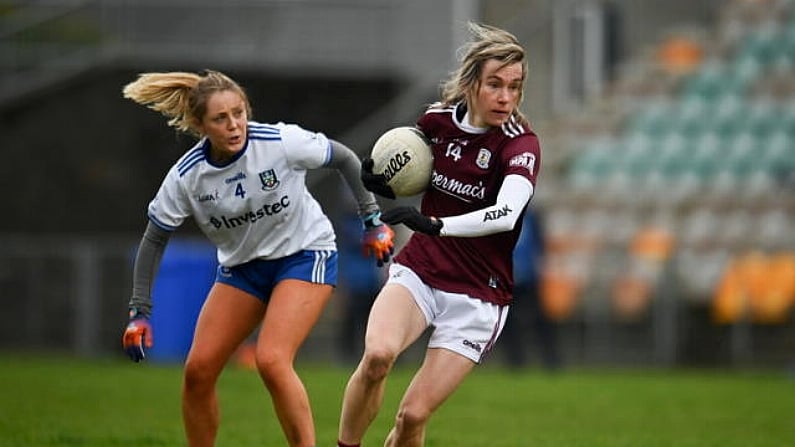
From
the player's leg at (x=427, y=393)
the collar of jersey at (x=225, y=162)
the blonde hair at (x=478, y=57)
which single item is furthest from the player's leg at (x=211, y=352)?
the blonde hair at (x=478, y=57)

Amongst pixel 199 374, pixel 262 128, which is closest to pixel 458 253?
pixel 262 128

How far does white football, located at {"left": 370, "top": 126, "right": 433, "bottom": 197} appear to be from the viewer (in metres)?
7.76

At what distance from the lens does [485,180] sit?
769cm

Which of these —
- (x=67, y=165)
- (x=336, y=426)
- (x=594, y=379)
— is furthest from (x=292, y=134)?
(x=67, y=165)

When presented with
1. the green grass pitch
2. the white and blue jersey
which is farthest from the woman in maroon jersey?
the green grass pitch

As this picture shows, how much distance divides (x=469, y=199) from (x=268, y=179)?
3.14ft

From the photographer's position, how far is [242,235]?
802 cm

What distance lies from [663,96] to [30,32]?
8.54 meters

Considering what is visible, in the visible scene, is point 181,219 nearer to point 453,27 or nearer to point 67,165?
point 67,165

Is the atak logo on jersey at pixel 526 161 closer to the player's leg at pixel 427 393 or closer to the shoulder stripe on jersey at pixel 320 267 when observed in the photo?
the player's leg at pixel 427 393

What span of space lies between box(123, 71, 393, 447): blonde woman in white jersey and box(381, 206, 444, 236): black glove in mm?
793

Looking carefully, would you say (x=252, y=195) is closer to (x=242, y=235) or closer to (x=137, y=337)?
(x=242, y=235)

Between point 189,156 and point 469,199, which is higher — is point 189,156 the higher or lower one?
the higher one

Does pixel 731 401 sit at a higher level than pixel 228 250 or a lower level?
lower
